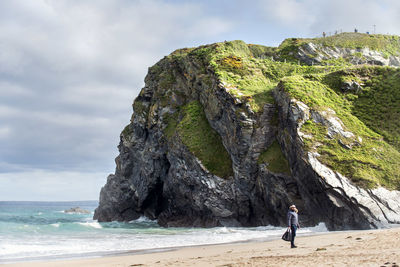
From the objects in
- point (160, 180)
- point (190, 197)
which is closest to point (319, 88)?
point (190, 197)

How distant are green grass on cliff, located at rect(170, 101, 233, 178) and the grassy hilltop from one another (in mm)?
135

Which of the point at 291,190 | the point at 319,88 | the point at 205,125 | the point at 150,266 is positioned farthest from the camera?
the point at 205,125

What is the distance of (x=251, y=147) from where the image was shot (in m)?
35.8

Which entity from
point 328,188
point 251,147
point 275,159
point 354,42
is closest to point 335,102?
point 275,159

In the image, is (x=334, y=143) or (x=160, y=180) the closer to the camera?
(x=334, y=143)

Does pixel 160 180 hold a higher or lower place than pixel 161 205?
higher

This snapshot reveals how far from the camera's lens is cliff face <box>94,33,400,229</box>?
27422 mm

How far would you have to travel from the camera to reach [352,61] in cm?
5738

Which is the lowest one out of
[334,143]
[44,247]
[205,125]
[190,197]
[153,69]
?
[44,247]

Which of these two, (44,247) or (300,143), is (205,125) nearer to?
(300,143)

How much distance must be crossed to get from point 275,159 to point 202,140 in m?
10.4

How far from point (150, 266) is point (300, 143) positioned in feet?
65.2

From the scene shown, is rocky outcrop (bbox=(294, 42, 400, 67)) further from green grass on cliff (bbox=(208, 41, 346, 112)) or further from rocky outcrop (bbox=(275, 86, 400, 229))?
rocky outcrop (bbox=(275, 86, 400, 229))

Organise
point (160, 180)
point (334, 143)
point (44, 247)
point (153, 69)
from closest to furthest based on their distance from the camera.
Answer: point (44, 247) → point (334, 143) → point (160, 180) → point (153, 69)
